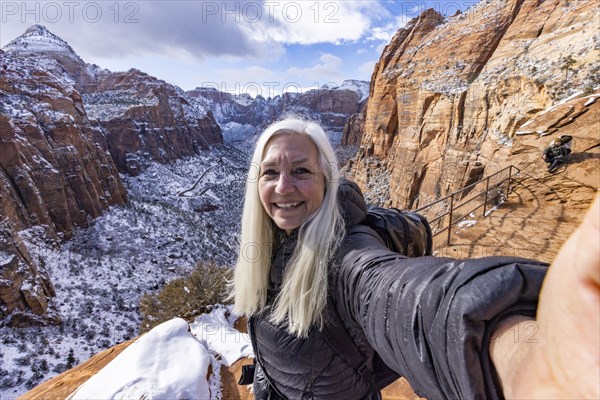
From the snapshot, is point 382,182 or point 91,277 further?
point 382,182

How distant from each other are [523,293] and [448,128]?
2307 centimetres

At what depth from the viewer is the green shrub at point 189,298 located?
7.27 meters

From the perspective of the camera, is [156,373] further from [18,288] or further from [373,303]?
[18,288]

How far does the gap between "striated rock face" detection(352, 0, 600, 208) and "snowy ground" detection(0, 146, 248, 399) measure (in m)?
14.7

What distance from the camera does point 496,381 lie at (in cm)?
71

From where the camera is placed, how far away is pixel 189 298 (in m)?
7.97

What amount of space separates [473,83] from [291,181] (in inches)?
869

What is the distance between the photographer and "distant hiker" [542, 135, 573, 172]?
21.7 feet

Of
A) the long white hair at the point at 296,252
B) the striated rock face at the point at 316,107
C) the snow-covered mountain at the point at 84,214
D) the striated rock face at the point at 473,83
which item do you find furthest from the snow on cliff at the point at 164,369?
the striated rock face at the point at 316,107

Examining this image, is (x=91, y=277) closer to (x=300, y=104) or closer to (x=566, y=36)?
(x=566, y=36)

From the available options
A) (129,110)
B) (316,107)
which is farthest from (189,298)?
(316,107)

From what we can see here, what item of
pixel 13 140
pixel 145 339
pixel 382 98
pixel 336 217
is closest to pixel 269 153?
pixel 336 217

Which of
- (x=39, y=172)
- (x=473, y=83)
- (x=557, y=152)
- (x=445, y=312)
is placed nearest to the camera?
(x=445, y=312)

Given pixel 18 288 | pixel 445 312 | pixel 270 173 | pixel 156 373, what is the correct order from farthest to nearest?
pixel 18 288 < pixel 156 373 < pixel 270 173 < pixel 445 312
